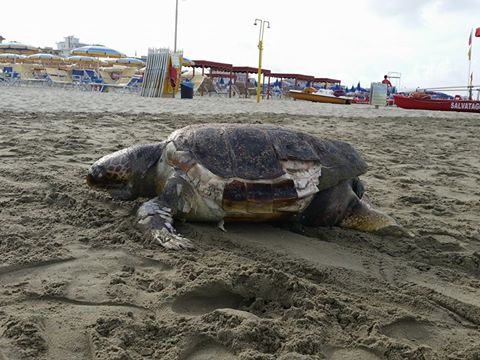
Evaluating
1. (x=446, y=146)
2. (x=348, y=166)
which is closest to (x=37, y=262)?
(x=348, y=166)

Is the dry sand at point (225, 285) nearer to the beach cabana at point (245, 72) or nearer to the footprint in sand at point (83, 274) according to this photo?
the footprint in sand at point (83, 274)

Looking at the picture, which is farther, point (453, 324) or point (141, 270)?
point (141, 270)

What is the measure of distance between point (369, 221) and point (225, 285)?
4.75ft

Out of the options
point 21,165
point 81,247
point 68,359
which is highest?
point 21,165

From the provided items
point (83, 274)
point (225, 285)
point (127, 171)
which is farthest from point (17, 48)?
point (225, 285)

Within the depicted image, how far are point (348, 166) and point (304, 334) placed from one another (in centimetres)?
177

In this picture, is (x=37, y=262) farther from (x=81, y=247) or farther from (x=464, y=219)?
(x=464, y=219)

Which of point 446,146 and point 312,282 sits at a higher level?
point 446,146

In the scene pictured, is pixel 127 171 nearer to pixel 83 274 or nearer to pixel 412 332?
pixel 83 274

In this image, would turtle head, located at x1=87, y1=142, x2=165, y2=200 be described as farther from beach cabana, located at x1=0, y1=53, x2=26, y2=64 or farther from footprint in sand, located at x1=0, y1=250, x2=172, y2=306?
beach cabana, located at x1=0, y1=53, x2=26, y2=64

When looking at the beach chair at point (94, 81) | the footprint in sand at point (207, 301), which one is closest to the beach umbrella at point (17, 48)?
the beach chair at point (94, 81)

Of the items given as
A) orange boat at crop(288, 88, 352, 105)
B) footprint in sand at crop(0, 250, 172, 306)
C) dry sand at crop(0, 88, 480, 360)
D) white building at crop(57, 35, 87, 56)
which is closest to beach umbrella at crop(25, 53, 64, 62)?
orange boat at crop(288, 88, 352, 105)

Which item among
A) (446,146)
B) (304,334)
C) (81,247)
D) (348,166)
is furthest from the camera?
(446,146)

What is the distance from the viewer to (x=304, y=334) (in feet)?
5.66
